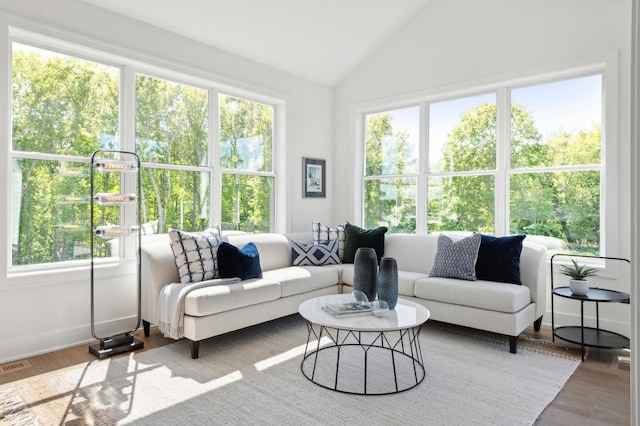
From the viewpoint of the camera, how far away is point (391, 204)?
5355mm

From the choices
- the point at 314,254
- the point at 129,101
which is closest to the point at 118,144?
the point at 129,101

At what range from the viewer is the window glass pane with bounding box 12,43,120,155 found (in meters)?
3.17

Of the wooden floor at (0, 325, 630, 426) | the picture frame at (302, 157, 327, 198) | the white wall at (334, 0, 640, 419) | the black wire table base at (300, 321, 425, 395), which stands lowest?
the wooden floor at (0, 325, 630, 426)

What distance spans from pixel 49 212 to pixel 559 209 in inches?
178

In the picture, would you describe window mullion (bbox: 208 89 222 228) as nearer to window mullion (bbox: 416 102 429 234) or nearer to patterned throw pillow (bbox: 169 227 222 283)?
patterned throw pillow (bbox: 169 227 222 283)

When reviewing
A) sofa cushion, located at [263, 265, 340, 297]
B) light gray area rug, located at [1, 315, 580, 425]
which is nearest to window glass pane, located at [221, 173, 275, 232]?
sofa cushion, located at [263, 265, 340, 297]

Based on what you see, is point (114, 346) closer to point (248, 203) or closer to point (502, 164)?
point (248, 203)

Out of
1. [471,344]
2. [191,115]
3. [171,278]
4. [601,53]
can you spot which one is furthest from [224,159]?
[601,53]

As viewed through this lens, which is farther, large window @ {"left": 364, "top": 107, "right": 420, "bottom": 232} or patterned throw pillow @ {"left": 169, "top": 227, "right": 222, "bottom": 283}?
large window @ {"left": 364, "top": 107, "right": 420, "bottom": 232}

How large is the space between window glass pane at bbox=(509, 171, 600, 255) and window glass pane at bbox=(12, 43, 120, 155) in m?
3.97

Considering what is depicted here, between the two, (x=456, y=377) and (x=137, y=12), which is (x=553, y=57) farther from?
(x=137, y=12)

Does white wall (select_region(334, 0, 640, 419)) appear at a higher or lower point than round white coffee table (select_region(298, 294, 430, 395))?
higher

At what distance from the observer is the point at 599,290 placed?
3439 mm

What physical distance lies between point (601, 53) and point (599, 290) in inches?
82.1
